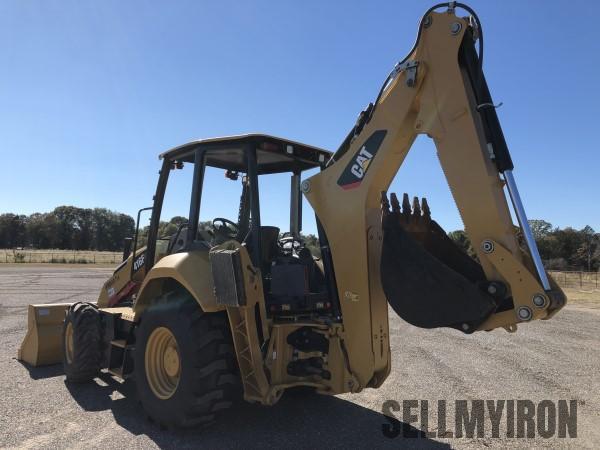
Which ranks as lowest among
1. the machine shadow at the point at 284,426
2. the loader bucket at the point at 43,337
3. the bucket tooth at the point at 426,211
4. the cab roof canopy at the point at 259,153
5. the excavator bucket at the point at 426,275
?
the machine shadow at the point at 284,426

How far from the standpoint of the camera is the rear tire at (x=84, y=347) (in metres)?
5.98

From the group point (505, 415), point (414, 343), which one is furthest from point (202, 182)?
point (414, 343)

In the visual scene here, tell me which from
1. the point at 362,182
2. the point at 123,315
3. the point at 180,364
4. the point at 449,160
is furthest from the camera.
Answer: the point at 123,315

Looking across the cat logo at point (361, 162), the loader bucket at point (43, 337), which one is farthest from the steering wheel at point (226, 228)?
the loader bucket at point (43, 337)

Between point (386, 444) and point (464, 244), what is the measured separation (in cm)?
193

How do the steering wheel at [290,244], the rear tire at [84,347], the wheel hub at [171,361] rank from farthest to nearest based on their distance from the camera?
the rear tire at [84,347], the steering wheel at [290,244], the wheel hub at [171,361]

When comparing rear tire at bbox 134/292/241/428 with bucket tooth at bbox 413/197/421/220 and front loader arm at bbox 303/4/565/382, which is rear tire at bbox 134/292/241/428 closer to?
front loader arm at bbox 303/4/565/382

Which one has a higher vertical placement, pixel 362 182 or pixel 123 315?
pixel 362 182

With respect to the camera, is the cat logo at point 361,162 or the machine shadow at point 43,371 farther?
the machine shadow at point 43,371

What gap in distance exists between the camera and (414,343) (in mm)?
9289

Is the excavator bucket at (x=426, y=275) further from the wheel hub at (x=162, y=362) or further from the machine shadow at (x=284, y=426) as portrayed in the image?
the wheel hub at (x=162, y=362)

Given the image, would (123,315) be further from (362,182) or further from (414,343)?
(414,343)

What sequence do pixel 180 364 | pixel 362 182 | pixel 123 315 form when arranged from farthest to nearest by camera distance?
1. pixel 123 315
2. pixel 180 364
3. pixel 362 182

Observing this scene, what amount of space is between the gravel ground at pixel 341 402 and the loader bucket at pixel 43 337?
0.16 metres
